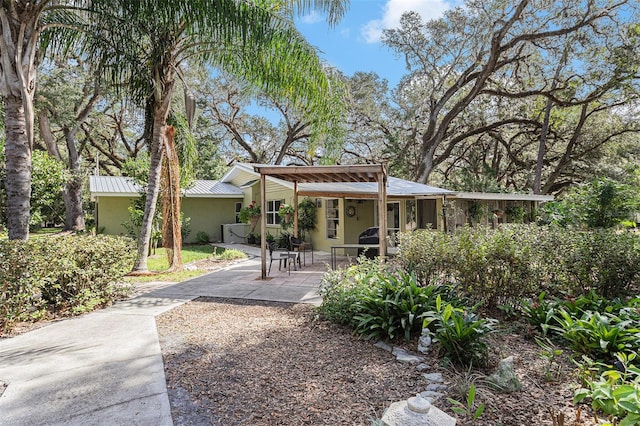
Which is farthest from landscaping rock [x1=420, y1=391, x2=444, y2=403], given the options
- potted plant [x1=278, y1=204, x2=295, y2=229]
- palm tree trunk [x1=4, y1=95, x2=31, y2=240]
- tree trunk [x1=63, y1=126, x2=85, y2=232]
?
tree trunk [x1=63, y1=126, x2=85, y2=232]

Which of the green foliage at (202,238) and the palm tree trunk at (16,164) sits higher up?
the palm tree trunk at (16,164)

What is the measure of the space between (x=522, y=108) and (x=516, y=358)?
64.7ft

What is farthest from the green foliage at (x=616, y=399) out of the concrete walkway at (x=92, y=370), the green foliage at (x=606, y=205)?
the green foliage at (x=606, y=205)

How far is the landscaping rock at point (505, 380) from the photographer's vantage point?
290cm

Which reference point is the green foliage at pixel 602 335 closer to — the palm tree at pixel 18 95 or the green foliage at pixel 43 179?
the palm tree at pixel 18 95

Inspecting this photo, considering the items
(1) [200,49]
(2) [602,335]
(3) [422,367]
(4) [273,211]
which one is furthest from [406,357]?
(4) [273,211]

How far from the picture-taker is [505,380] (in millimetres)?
2932

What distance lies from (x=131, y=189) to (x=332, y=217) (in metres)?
9.17

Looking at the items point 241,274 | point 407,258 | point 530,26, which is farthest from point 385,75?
point 407,258

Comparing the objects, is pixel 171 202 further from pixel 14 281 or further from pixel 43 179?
pixel 43 179

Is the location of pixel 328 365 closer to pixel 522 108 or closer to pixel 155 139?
pixel 155 139

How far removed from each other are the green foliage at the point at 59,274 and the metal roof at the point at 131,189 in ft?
26.4

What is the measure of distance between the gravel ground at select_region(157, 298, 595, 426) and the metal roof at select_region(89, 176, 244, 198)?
1081cm

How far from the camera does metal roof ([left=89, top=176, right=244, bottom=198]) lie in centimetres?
1498
